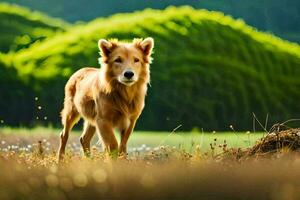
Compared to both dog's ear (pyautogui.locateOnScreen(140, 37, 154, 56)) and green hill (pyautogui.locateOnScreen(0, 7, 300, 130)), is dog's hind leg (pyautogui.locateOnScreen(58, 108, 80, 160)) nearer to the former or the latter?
dog's ear (pyautogui.locateOnScreen(140, 37, 154, 56))

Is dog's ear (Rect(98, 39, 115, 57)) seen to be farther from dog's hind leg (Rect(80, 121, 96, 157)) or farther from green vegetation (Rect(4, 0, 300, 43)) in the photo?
green vegetation (Rect(4, 0, 300, 43))

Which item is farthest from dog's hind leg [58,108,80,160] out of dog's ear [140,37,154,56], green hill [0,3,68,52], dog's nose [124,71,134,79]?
green hill [0,3,68,52]

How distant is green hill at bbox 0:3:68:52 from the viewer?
1024 inches

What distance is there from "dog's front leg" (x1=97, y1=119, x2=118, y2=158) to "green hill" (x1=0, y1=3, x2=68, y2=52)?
54.3 ft

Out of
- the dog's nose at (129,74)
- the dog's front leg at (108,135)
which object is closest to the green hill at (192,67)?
the dog's front leg at (108,135)

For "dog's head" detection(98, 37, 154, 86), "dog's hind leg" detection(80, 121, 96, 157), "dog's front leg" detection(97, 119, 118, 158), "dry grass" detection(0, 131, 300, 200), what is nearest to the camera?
"dry grass" detection(0, 131, 300, 200)

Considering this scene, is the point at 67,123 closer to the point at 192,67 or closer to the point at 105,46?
the point at 105,46

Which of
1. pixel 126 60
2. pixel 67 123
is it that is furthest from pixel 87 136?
pixel 126 60

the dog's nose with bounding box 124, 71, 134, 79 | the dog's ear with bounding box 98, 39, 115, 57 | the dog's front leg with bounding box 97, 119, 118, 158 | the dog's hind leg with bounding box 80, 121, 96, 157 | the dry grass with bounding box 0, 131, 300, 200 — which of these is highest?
the dog's ear with bounding box 98, 39, 115, 57

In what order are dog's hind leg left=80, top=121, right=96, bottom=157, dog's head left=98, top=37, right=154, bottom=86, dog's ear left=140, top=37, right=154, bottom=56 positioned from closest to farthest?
1. dog's head left=98, top=37, right=154, bottom=86
2. dog's ear left=140, top=37, right=154, bottom=56
3. dog's hind leg left=80, top=121, right=96, bottom=157

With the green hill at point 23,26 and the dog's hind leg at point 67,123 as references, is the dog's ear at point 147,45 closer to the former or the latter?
the dog's hind leg at point 67,123

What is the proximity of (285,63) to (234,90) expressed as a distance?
3.92 meters

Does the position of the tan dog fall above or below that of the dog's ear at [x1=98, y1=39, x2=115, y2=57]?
below

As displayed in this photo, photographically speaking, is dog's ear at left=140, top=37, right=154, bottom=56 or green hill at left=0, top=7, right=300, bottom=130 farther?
green hill at left=0, top=7, right=300, bottom=130
